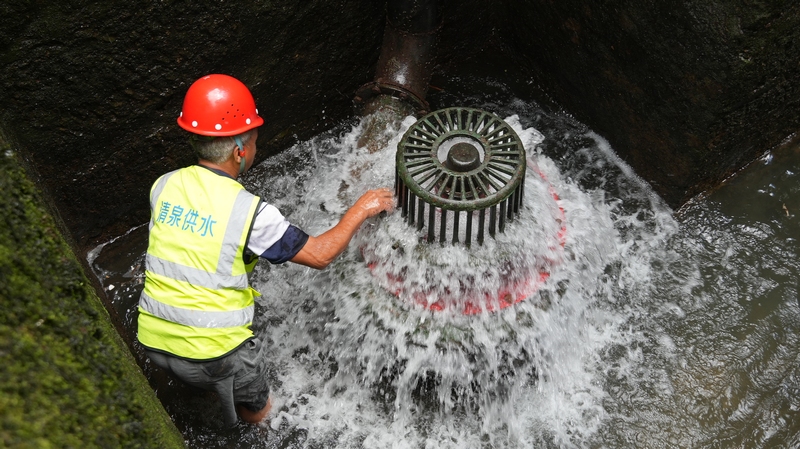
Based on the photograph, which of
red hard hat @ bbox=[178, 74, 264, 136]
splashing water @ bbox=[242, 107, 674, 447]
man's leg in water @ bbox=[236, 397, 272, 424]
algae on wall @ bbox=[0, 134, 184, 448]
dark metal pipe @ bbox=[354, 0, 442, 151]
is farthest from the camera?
dark metal pipe @ bbox=[354, 0, 442, 151]

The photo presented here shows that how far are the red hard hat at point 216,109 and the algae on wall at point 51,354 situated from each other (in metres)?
1.01

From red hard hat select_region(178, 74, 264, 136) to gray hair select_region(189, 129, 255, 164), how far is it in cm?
5

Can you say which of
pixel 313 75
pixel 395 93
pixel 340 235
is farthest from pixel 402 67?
pixel 340 235

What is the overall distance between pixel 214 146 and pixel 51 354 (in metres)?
1.67

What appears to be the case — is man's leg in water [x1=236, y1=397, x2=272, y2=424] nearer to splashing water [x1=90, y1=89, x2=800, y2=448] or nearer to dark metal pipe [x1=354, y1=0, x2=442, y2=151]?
splashing water [x1=90, y1=89, x2=800, y2=448]

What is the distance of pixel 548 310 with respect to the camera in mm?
4043

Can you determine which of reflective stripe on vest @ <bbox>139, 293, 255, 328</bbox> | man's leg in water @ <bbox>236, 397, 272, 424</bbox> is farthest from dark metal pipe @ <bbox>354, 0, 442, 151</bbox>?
man's leg in water @ <bbox>236, 397, 272, 424</bbox>

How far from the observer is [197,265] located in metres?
3.36

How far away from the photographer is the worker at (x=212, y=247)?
132 inches

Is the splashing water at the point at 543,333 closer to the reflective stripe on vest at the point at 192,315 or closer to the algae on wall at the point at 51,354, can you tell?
the reflective stripe on vest at the point at 192,315

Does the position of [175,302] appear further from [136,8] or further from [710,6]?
[710,6]

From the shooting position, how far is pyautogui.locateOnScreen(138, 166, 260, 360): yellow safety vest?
3.35 meters

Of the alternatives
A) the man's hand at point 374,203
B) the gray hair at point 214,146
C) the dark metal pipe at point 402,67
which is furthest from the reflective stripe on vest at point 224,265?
the dark metal pipe at point 402,67

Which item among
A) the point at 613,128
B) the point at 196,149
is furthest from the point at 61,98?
the point at 613,128
